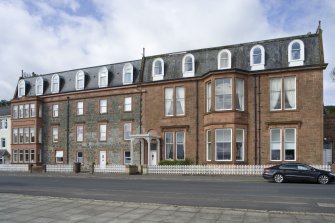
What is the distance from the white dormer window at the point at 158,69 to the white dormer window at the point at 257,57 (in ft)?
30.0

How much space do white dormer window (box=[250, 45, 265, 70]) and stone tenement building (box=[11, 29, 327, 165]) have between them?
0.09m

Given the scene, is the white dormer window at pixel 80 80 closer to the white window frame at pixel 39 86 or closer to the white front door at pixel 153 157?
the white window frame at pixel 39 86

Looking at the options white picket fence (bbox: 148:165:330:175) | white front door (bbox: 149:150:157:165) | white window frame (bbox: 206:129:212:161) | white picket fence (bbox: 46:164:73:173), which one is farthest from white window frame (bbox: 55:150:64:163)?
white window frame (bbox: 206:129:212:161)

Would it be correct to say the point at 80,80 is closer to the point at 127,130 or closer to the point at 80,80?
→ the point at 80,80

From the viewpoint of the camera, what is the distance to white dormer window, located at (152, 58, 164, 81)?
37.2 metres

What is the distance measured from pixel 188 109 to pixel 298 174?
44.2 ft

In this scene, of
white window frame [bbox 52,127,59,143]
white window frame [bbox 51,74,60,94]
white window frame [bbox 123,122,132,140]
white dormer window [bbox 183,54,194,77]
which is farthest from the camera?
white window frame [bbox 51,74,60,94]

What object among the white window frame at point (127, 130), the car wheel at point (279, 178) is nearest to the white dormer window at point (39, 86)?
the white window frame at point (127, 130)

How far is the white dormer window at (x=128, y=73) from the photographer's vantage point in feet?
129

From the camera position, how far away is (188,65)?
35875mm

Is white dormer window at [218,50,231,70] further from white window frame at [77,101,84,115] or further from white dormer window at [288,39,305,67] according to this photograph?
white window frame at [77,101,84,115]

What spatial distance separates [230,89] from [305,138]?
7290 millimetres

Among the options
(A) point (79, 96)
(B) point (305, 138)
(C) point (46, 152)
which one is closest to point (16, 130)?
(C) point (46, 152)

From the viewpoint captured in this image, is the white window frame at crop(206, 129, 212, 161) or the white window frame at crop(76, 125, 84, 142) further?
the white window frame at crop(76, 125, 84, 142)
